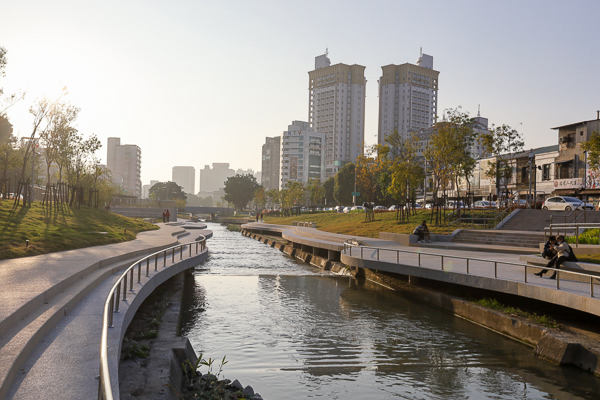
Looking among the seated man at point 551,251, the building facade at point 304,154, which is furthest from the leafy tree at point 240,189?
the seated man at point 551,251

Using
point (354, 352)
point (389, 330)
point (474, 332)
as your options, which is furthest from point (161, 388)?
point (474, 332)

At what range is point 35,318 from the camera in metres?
8.37

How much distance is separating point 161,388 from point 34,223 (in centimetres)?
1898

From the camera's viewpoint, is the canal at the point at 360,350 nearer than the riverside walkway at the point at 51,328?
No

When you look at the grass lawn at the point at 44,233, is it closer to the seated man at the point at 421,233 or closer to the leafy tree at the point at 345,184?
the seated man at the point at 421,233

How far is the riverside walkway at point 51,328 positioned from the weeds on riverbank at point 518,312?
453 inches

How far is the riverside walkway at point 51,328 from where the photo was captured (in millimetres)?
5809

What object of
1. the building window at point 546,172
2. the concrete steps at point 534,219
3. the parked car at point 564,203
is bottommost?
the concrete steps at point 534,219

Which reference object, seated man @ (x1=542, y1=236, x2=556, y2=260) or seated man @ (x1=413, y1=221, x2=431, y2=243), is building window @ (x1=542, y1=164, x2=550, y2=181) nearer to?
seated man @ (x1=413, y1=221, x2=431, y2=243)

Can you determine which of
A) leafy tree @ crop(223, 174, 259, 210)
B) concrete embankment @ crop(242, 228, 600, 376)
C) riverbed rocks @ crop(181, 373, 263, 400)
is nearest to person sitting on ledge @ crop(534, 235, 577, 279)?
concrete embankment @ crop(242, 228, 600, 376)

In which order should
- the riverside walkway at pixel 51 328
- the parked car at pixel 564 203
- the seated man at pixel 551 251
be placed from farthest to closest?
the parked car at pixel 564 203 → the seated man at pixel 551 251 → the riverside walkway at pixel 51 328

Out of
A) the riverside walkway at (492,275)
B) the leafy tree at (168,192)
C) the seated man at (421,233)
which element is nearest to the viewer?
the riverside walkway at (492,275)

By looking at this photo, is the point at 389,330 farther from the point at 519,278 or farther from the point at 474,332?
the point at 519,278

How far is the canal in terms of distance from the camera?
9773 mm
